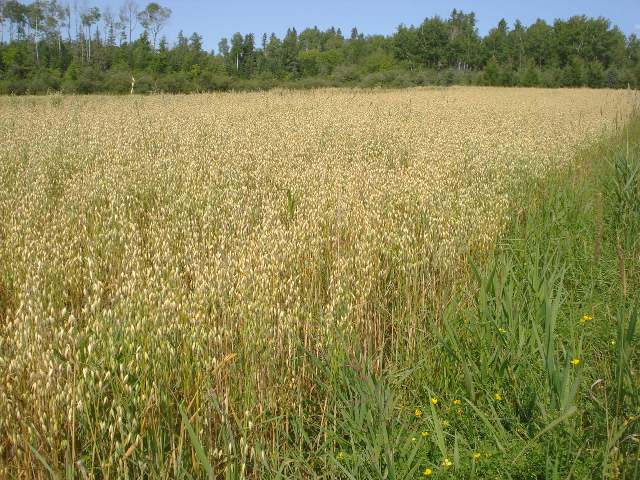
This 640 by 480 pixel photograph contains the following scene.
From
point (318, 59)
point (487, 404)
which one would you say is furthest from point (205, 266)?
point (318, 59)

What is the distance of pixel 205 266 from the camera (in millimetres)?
2557

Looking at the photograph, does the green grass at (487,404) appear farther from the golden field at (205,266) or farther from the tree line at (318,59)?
the tree line at (318,59)

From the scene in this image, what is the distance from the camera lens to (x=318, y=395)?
2.28 meters

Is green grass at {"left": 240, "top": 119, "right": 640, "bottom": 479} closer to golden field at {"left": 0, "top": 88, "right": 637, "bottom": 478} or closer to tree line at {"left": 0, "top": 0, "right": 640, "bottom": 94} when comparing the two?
golden field at {"left": 0, "top": 88, "right": 637, "bottom": 478}

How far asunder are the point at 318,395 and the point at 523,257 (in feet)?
7.59

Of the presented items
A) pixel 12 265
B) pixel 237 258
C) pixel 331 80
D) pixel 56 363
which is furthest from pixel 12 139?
pixel 331 80

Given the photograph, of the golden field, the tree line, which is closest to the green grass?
the golden field

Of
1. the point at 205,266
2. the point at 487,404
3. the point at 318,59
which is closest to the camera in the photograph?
the point at 487,404

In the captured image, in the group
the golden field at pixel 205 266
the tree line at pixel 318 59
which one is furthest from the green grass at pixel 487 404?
the tree line at pixel 318 59

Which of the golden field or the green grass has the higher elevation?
the golden field

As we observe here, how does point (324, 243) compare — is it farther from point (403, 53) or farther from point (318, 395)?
point (403, 53)

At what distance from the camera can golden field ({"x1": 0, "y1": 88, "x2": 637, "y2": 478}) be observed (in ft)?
5.98

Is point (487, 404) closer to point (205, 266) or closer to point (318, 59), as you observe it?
point (205, 266)

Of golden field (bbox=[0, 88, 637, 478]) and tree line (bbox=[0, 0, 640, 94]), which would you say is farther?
tree line (bbox=[0, 0, 640, 94])
